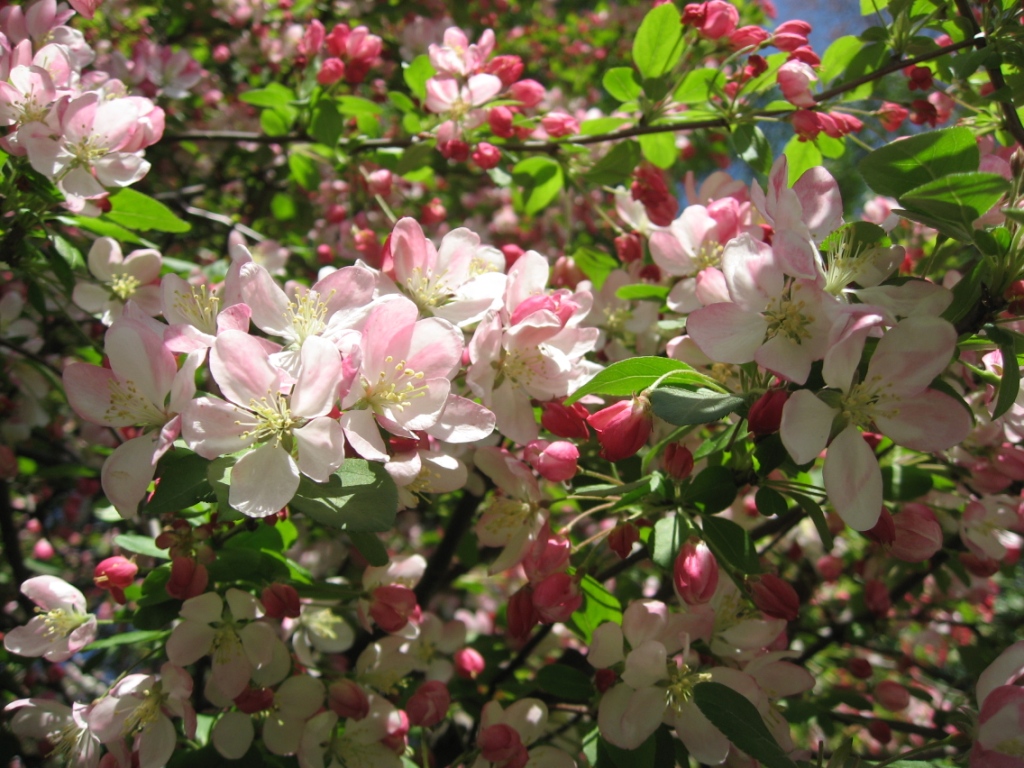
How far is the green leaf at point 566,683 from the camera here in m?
1.36

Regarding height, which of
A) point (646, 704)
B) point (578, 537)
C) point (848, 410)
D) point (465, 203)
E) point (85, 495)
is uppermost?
point (848, 410)

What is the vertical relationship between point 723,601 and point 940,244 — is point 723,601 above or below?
below

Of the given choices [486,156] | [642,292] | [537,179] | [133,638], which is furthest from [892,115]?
[133,638]

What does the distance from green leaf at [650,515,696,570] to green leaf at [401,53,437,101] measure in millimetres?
1355

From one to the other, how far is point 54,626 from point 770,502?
1.33 meters

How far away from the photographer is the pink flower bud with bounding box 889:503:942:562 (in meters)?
1.16

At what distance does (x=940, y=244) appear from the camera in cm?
118

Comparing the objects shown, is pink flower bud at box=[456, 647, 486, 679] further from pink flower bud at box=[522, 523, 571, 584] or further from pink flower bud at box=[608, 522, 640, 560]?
pink flower bud at box=[608, 522, 640, 560]

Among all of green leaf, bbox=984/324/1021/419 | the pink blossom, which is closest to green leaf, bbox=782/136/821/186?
green leaf, bbox=984/324/1021/419

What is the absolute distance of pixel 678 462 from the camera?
3.76 feet

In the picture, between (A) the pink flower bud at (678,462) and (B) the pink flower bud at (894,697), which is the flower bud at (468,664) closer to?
(A) the pink flower bud at (678,462)

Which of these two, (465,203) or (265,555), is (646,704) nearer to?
(265,555)

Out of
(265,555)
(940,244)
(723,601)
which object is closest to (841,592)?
(723,601)

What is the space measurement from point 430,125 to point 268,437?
4.15 ft
